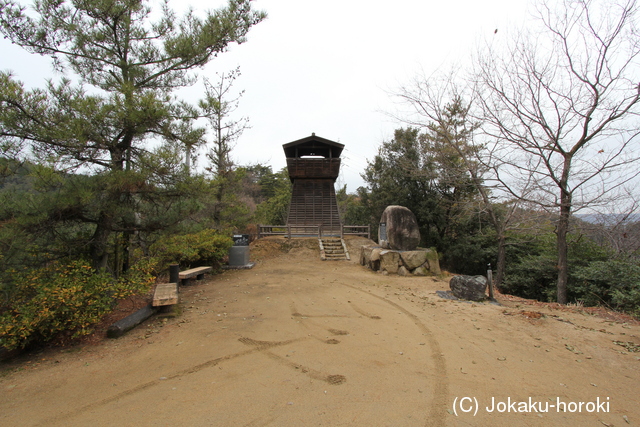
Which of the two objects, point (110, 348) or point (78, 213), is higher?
point (78, 213)

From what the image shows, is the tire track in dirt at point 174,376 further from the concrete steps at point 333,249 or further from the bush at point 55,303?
the concrete steps at point 333,249

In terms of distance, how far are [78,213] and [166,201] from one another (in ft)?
4.24

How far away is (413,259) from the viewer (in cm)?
1002

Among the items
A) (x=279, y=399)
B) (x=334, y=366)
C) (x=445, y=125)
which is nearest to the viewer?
(x=279, y=399)

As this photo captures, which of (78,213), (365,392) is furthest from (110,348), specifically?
(365,392)

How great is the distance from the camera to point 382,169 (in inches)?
892

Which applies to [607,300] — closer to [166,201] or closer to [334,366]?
[334,366]

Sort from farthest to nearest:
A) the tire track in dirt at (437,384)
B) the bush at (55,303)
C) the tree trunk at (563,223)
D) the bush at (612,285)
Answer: the tree trunk at (563,223)
the bush at (612,285)
the bush at (55,303)
the tire track in dirt at (437,384)

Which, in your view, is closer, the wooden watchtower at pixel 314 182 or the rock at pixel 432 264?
the rock at pixel 432 264

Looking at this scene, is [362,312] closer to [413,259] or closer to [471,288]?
[471,288]

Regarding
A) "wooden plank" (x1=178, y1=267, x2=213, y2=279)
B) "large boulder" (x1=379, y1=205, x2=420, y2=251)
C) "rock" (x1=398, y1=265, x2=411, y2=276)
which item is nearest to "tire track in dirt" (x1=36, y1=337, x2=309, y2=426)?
"wooden plank" (x1=178, y1=267, x2=213, y2=279)

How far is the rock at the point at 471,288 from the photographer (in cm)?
684

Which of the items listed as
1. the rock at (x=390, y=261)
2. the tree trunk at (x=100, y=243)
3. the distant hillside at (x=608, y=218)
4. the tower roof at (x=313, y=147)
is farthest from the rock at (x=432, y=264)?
the tower roof at (x=313, y=147)

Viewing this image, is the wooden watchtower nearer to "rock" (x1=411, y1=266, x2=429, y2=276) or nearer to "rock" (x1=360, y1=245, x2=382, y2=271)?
"rock" (x1=360, y1=245, x2=382, y2=271)
